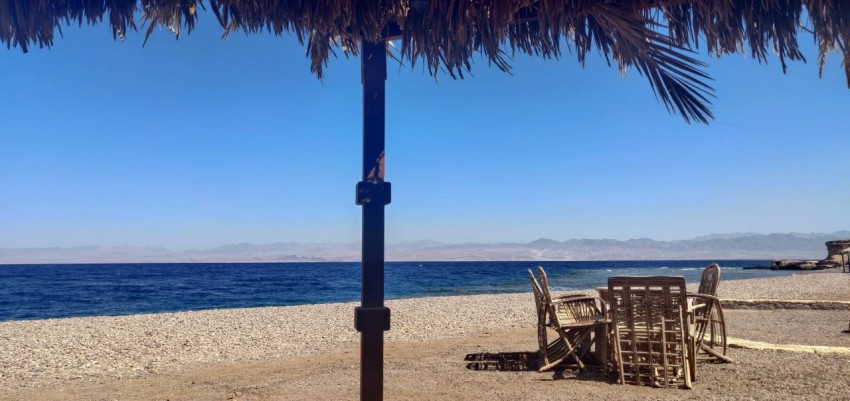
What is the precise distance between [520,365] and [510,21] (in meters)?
3.50

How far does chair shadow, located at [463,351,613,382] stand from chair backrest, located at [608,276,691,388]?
305mm

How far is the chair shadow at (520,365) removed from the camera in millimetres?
5102

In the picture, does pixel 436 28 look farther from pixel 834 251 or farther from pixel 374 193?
pixel 834 251

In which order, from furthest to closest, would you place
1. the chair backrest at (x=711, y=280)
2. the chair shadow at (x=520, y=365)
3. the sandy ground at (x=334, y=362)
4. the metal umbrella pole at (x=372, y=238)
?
the chair backrest at (x=711, y=280) → the chair shadow at (x=520, y=365) → the sandy ground at (x=334, y=362) → the metal umbrella pole at (x=372, y=238)

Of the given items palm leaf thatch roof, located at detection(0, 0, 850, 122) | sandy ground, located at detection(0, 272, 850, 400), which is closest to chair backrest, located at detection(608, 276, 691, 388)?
sandy ground, located at detection(0, 272, 850, 400)

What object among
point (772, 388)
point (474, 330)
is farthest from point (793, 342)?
point (474, 330)

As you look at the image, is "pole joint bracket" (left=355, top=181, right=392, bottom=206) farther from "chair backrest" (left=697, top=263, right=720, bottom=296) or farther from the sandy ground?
"chair backrest" (left=697, top=263, right=720, bottom=296)

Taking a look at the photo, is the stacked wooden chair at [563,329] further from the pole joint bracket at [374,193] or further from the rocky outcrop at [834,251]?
the rocky outcrop at [834,251]

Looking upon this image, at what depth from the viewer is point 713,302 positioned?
5496mm

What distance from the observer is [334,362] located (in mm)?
6383

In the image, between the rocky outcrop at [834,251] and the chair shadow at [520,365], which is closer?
the chair shadow at [520,365]

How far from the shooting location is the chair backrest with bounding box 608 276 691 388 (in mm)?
4738

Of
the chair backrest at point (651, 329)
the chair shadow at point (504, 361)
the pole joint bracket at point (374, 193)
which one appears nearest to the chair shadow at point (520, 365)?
the chair shadow at point (504, 361)

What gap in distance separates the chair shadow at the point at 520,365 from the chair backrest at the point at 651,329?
0.30m
